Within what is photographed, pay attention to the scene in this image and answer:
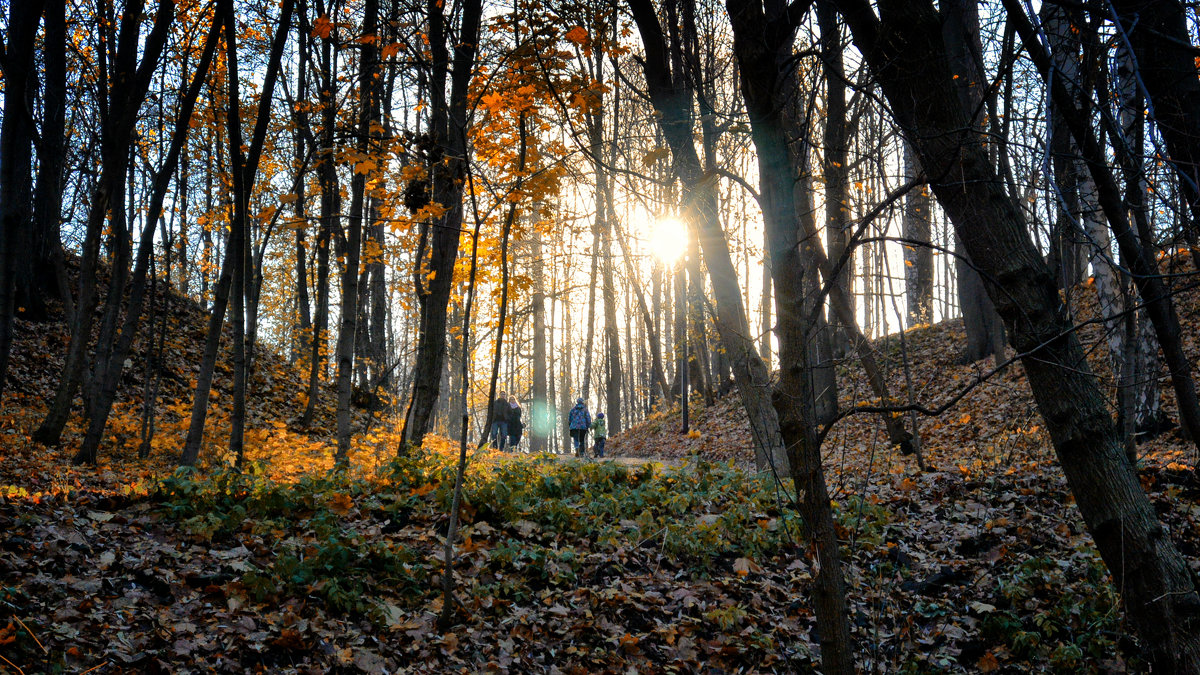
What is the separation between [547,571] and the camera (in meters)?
4.76

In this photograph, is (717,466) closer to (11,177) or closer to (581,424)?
(11,177)

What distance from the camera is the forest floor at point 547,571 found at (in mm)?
3496

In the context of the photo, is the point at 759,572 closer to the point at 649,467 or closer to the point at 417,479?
the point at 649,467

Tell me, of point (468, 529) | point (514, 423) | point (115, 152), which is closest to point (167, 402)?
point (115, 152)

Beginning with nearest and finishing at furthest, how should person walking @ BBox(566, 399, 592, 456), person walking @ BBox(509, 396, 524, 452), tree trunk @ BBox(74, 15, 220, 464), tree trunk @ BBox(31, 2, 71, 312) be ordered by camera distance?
tree trunk @ BBox(74, 15, 220, 464) < tree trunk @ BBox(31, 2, 71, 312) < person walking @ BBox(566, 399, 592, 456) < person walking @ BBox(509, 396, 524, 452)

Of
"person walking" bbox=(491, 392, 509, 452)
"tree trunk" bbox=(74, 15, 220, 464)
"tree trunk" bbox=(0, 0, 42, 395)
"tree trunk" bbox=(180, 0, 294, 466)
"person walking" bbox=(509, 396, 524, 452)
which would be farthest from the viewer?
"person walking" bbox=(509, 396, 524, 452)

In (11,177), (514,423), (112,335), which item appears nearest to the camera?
(11,177)

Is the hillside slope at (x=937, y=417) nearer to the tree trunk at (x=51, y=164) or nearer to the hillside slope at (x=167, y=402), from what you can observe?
the hillside slope at (x=167, y=402)

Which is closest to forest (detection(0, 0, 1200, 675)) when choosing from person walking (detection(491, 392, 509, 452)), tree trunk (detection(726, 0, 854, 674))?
tree trunk (detection(726, 0, 854, 674))

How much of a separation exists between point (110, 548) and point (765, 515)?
5.11 m

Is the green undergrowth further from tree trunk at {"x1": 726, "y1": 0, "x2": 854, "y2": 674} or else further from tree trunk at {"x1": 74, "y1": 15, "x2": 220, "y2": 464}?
tree trunk at {"x1": 74, "y1": 15, "x2": 220, "y2": 464}

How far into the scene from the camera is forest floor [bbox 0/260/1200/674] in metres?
A: 3.50

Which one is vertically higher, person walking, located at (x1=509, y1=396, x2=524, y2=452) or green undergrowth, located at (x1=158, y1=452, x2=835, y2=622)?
person walking, located at (x1=509, y1=396, x2=524, y2=452)

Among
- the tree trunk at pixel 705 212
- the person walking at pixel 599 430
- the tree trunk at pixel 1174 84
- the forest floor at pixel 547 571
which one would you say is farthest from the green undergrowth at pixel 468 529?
the person walking at pixel 599 430
